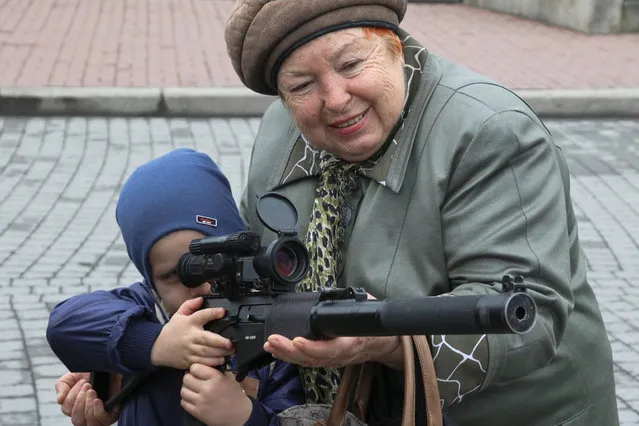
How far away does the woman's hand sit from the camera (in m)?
2.88

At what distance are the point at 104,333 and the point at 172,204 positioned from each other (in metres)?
0.33

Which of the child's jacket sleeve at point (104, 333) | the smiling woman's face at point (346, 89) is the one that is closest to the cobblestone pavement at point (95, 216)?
the child's jacket sleeve at point (104, 333)

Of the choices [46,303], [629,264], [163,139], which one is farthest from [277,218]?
[163,139]

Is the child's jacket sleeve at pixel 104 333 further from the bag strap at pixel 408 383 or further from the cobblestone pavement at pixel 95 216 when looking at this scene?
the cobblestone pavement at pixel 95 216

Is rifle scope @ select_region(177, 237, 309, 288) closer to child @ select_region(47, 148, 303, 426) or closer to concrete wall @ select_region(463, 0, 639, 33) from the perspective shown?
child @ select_region(47, 148, 303, 426)

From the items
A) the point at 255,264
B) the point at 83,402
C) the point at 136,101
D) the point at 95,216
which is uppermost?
the point at 255,264

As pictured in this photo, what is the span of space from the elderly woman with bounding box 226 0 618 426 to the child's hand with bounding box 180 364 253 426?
0.24m

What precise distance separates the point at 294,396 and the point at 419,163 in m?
0.60

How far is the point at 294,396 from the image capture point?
2736 millimetres

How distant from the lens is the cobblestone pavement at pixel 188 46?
10094 mm

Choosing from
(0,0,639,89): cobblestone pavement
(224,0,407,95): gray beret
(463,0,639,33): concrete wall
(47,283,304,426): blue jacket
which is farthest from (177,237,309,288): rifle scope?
(463,0,639,33): concrete wall

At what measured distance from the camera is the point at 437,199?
2.56 meters

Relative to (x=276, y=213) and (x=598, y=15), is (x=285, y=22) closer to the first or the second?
(x=276, y=213)

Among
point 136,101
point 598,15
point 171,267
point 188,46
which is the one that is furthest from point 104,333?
point 598,15
